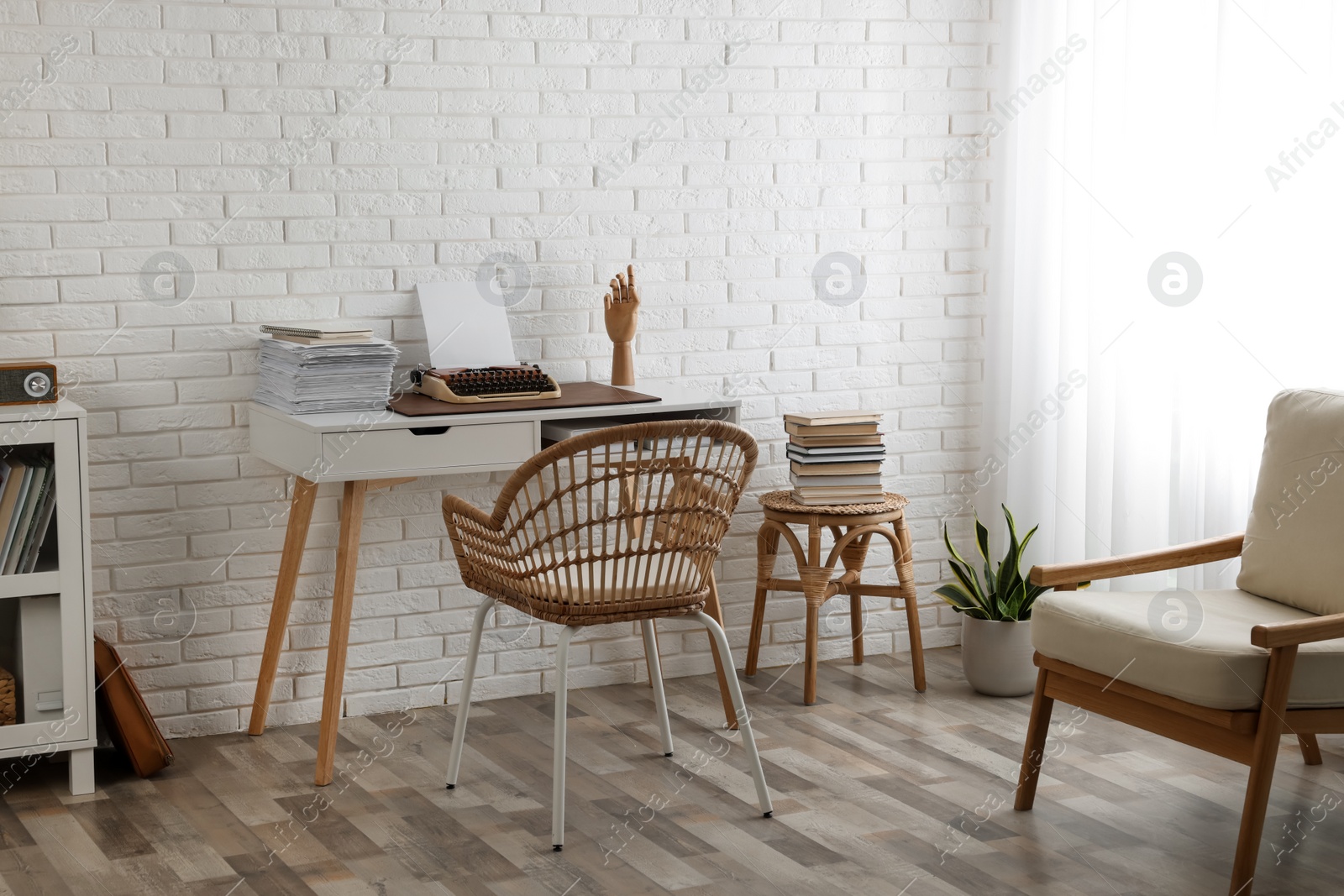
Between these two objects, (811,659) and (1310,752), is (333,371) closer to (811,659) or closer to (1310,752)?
(811,659)

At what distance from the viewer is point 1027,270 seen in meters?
4.28

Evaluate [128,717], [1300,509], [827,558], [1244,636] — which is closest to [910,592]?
[827,558]

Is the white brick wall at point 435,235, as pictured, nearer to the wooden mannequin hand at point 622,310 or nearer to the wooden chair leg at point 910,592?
the wooden mannequin hand at point 622,310

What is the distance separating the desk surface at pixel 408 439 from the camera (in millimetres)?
3143

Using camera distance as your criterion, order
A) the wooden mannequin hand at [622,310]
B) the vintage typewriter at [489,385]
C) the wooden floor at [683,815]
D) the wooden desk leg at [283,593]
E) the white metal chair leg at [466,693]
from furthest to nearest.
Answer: the wooden mannequin hand at [622,310] < the wooden desk leg at [283,593] < the vintage typewriter at [489,385] < the white metal chair leg at [466,693] < the wooden floor at [683,815]

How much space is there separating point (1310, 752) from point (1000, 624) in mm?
839

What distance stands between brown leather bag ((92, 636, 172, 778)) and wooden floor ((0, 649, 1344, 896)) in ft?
0.19

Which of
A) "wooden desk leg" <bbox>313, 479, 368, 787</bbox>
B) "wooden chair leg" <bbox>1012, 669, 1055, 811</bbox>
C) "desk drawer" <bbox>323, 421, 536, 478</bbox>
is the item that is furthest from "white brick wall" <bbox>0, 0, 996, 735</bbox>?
"wooden chair leg" <bbox>1012, 669, 1055, 811</bbox>

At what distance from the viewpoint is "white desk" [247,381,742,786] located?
3164mm

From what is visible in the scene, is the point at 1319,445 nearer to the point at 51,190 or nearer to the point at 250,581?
the point at 250,581

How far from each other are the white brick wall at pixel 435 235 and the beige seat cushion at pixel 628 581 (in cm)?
101

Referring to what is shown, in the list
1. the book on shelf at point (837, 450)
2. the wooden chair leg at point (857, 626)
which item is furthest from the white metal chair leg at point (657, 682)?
the wooden chair leg at point (857, 626)

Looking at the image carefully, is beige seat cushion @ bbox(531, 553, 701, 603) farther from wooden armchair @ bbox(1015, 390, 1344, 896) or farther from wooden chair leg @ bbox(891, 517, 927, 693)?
wooden chair leg @ bbox(891, 517, 927, 693)

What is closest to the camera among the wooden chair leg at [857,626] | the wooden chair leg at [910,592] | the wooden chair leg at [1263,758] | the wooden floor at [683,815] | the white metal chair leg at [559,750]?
the wooden chair leg at [1263,758]
